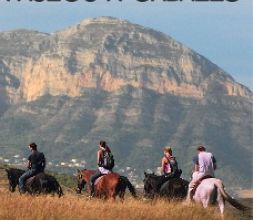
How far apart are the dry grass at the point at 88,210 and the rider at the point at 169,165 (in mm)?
2501

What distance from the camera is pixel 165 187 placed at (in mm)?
31453

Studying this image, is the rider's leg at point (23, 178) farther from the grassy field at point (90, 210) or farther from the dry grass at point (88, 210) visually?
the dry grass at point (88, 210)

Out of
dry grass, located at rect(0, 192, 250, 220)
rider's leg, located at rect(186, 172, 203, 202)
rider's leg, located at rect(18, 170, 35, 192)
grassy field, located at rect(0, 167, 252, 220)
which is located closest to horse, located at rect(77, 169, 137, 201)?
grassy field, located at rect(0, 167, 252, 220)

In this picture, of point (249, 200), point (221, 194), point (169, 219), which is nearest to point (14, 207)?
point (169, 219)

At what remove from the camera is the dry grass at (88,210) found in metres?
24.4

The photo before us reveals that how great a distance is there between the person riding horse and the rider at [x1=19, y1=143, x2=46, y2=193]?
7.37 ft

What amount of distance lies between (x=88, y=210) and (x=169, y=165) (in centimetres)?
605

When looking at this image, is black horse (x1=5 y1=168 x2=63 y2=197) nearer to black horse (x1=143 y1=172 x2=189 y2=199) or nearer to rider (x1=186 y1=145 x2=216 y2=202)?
black horse (x1=143 y1=172 x2=189 y2=199)

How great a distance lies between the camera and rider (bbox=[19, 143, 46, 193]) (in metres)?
29.2

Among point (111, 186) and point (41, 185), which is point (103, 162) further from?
point (41, 185)

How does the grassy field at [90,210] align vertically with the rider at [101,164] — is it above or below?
below

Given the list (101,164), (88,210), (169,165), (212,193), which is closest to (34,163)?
(101,164)

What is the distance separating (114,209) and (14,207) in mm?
3308

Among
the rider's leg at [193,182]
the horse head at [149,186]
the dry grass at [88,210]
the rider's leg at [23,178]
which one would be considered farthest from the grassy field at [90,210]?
the horse head at [149,186]
